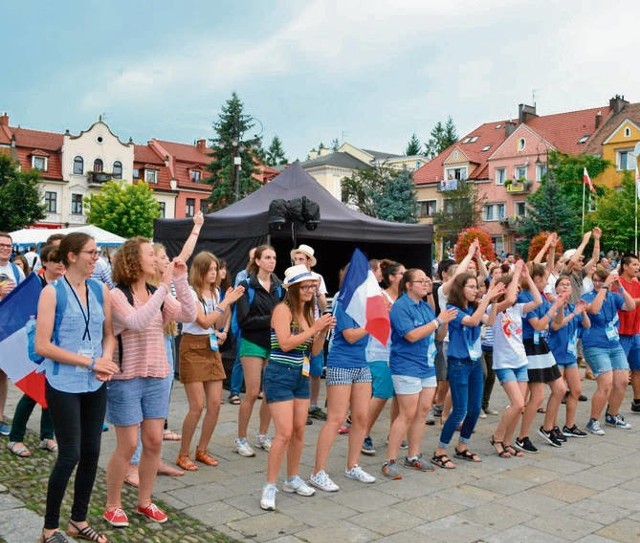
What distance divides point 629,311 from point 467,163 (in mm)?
48918

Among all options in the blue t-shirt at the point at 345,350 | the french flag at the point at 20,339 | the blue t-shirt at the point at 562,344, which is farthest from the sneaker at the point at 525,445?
the french flag at the point at 20,339

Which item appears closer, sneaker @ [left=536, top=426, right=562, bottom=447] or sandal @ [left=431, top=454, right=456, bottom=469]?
sandal @ [left=431, top=454, right=456, bottom=469]

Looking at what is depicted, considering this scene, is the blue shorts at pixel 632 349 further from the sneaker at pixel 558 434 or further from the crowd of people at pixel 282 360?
the sneaker at pixel 558 434

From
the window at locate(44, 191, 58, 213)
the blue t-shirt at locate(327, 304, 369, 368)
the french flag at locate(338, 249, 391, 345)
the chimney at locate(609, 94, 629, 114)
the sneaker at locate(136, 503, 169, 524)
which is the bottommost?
the sneaker at locate(136, 503, 169, 524)

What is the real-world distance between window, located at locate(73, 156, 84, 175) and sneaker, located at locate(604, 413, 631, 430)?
52650mm

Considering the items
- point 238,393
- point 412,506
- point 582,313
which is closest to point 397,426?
point 412,506

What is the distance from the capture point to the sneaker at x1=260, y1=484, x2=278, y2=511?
15.8ft

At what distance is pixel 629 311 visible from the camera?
8.20 metres

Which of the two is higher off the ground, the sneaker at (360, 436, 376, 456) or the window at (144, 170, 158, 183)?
the window at (144, 170, 158, 183)

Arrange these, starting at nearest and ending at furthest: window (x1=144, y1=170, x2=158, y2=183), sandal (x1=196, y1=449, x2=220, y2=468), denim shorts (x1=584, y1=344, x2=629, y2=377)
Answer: sandal (x1=196, y1=449, x2=220, y2=468)
denim shorts (x1=584, y1=344, x2=629, y2=377)
window (x1=144, y1=170, x2=158, y2=183)

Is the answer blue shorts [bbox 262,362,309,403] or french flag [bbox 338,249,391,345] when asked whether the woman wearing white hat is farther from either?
french flag [bbox 338,249,391,345]

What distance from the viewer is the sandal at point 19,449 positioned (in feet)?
19.4

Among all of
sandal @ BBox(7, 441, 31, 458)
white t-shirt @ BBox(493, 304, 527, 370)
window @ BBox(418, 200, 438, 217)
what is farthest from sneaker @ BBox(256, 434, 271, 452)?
window @ BBox(418, 200, 438, 217)

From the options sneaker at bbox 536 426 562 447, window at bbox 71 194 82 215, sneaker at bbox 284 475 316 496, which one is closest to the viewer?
sneaker at bbox 284 475 316 496
